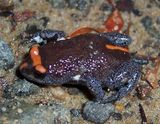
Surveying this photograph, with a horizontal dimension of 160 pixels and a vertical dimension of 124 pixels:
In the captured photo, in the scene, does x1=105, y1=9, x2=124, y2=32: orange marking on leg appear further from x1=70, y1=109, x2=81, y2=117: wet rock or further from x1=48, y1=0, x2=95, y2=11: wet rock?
x1=70, y1=109, x2=81, y2=117: wet rock

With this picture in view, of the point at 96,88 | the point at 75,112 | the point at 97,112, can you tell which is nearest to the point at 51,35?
the point at 96,88

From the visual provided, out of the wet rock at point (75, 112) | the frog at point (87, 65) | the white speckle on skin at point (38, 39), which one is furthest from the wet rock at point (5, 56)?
the wet rock at point (75, 112)

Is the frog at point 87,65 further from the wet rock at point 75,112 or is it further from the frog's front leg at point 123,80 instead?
the wet rock at point 75,112

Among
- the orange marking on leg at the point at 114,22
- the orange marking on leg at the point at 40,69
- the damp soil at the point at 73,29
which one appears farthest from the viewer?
the orange marking on leg at the point at 114,22

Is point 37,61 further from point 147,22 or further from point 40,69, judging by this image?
point 147,22

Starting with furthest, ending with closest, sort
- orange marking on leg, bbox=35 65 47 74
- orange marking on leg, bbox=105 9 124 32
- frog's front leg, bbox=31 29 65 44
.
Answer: orange marking on leg, bbox=105 9 124 32, frog's front leg, bbox=31 29 65 44, orange marking on leg, bbox=35 65 47 74

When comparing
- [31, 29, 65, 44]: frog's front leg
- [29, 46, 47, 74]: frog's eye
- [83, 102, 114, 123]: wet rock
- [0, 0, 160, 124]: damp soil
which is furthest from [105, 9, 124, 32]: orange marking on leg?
[29, 46, 47, 74]: frog's eye
